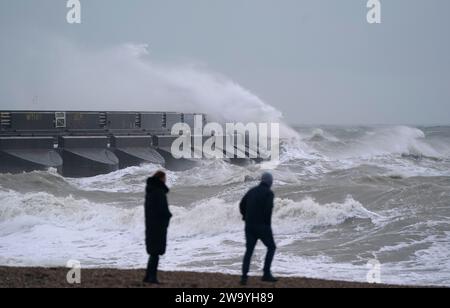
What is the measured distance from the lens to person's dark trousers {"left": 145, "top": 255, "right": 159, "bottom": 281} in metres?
8.07

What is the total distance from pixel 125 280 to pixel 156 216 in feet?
3.31

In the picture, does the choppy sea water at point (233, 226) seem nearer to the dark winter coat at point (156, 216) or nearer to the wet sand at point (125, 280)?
the wet sand at point (125, 280)

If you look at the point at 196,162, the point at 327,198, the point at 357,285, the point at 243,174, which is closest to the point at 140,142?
the point at 196,162

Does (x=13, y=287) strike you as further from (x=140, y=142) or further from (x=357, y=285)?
(x=140, y=142)

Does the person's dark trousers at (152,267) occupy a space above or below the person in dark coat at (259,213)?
below

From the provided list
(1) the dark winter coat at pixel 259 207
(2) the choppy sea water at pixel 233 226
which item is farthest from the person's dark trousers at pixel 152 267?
(2) the choppy sea water at pixel 233 226

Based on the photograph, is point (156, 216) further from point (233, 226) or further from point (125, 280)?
point (233, 226)

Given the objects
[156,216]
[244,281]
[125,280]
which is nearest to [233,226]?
[125,280]

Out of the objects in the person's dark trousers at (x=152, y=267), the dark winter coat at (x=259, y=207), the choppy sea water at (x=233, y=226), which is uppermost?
the dark winter coat at (x=259, y=207)

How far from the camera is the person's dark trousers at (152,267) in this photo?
318 inches

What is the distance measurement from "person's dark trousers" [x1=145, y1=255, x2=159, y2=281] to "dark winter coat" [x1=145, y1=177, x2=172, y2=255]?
4.7 inches

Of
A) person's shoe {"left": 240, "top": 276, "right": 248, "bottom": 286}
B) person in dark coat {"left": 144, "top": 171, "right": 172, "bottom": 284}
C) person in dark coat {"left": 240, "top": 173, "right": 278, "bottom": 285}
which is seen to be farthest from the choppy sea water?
person in dark coat {"left": 144, "top": 171, "right": 172, "bottom": 284}

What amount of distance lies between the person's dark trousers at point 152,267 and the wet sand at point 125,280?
12 cm

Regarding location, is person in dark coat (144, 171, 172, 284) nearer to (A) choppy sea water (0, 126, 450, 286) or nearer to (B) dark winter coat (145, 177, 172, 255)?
(B) dark winter coat (145, 177, 172, 255)
